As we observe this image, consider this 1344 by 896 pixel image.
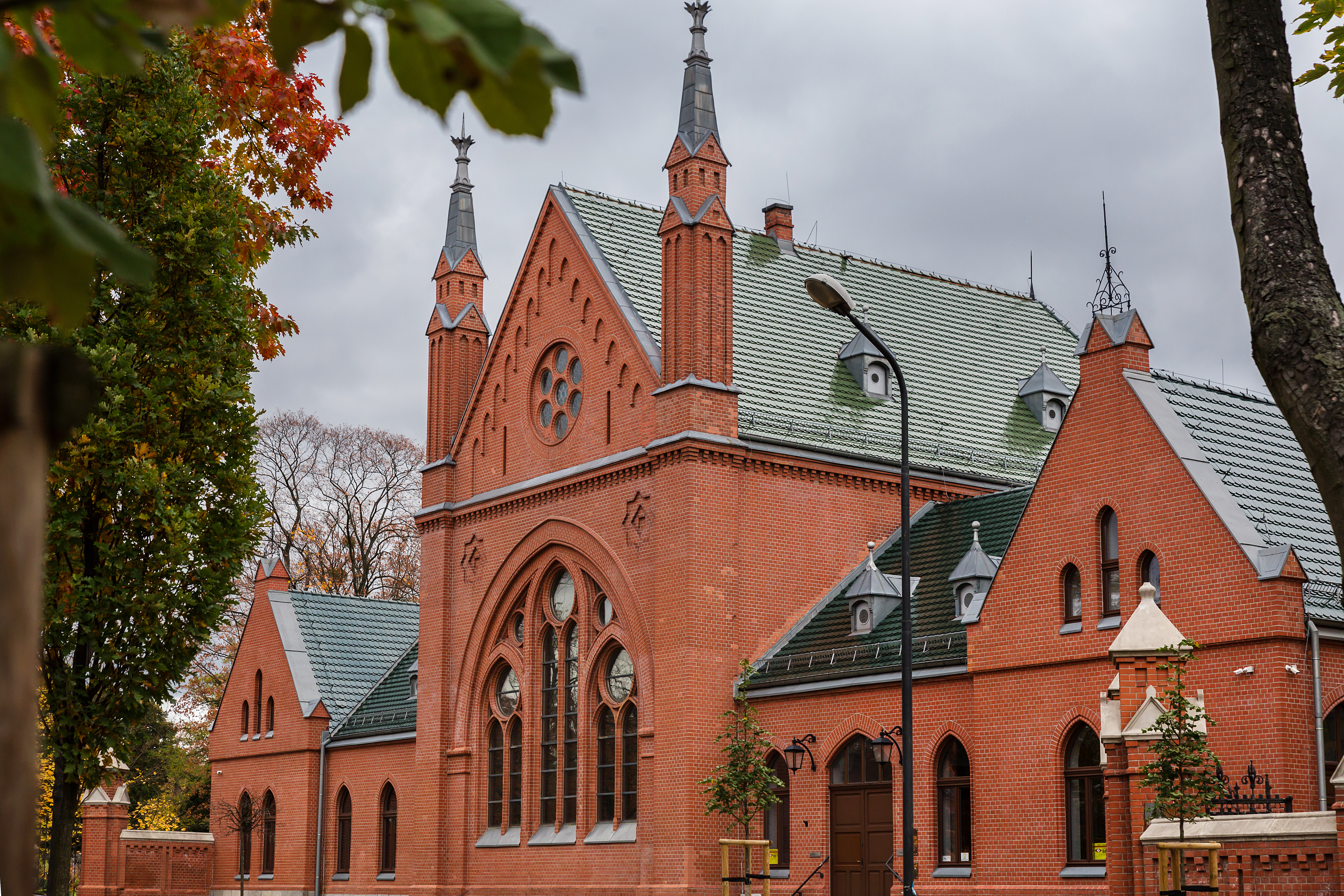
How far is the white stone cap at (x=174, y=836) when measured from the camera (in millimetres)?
40938

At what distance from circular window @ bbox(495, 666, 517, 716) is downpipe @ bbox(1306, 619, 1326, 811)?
16.8 metres

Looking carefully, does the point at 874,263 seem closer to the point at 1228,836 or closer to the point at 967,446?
the point at 967,446

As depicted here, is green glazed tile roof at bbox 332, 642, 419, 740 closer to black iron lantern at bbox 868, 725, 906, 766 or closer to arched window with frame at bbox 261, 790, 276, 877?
arched window with frame at bbox 261, 790, 276, 877

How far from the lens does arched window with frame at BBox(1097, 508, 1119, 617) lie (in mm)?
22188

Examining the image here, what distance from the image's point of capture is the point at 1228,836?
51.0 ft

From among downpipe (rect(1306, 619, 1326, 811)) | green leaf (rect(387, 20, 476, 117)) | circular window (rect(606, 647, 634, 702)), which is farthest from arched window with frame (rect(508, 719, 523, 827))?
green leaf (rect(387, 20, 476, 117))

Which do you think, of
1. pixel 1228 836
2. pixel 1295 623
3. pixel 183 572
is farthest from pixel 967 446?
pixel 183 572

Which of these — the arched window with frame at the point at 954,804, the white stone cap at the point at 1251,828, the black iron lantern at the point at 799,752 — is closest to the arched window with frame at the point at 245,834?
the black iron lantern at the point at 799,752

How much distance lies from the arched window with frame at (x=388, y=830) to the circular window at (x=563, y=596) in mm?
7972

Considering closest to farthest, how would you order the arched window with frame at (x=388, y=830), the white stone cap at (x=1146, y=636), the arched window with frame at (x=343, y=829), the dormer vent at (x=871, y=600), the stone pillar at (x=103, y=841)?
the white stone cap at (x=1146, y=636) < the dormer vent at (x=871, y=600) < the arched window with frame at (x=388, y=830) < the arched window with frame at (x=343, y=829) < the stone pillar at (x=103, y=841)

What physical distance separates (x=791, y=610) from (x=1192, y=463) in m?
9.50

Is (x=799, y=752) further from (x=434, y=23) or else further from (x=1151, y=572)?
(x=434, y=23)

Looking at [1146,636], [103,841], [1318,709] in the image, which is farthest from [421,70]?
[103,841]

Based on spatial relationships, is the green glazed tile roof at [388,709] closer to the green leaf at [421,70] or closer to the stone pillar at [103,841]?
the stone pillar at [103,841]
